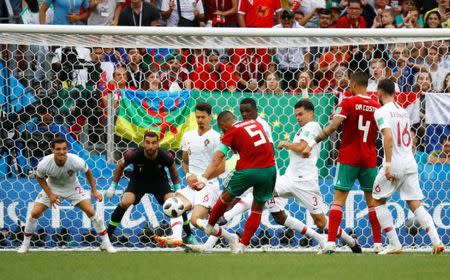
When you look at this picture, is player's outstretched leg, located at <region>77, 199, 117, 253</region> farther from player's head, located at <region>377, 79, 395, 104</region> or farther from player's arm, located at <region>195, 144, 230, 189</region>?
player's head, located at <region>377, 79, 395, 104</region>

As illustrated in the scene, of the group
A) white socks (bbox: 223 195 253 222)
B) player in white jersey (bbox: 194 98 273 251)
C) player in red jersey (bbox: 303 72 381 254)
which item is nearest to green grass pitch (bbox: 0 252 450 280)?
player in red jersey (bbox: 303 72 381 254)

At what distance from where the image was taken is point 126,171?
16062 mm

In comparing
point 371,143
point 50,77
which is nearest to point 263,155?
point 371,143

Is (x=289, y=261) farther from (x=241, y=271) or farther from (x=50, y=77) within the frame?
(x=50, y=77)

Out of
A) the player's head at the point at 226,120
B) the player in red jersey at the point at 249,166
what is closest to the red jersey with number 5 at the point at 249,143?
the player in red jersey at the point at 249,166

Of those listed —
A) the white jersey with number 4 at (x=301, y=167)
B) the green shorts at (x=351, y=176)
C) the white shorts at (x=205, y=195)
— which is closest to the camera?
the green shorts at (x=351, y=176)

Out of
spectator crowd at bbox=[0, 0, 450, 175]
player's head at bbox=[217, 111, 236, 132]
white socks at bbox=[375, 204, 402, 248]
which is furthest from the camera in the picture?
spectator crowd at bbox=[0, 0, 450, 175]

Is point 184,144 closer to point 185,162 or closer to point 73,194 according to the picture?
point 185,162

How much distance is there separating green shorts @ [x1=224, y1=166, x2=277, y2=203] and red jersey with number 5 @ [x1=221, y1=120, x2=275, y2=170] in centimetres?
7

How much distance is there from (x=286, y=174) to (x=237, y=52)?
2.28 m

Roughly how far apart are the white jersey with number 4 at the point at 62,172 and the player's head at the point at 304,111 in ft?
9.19

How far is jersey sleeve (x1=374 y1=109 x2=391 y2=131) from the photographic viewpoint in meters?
13.0

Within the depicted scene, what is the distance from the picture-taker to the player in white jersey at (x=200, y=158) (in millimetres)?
14594

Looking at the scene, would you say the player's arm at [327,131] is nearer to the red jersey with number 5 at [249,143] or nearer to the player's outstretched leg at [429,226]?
the red jersey with number 5 at [249,143]
